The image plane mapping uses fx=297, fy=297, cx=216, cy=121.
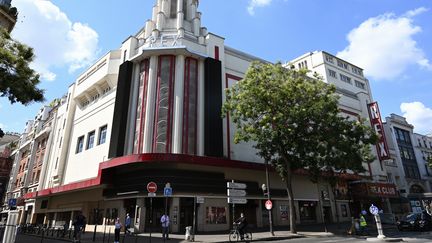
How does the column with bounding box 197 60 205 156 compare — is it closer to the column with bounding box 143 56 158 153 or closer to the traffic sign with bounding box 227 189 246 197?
the column with bounding box 143 56 158 153

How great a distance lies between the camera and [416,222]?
24688mm

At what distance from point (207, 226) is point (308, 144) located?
35.4 feet

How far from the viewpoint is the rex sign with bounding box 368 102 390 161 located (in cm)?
4288

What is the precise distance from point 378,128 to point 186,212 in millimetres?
33135

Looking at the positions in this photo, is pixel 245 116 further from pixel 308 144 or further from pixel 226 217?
pixel 226 217

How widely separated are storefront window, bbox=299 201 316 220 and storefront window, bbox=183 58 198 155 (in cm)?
1448

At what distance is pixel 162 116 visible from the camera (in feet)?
90.3

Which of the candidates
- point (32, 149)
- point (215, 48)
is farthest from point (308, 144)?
point (32, 149)

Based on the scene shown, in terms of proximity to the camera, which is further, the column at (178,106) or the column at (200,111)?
the column at (200,111)

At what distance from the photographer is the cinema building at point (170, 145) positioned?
989 inches

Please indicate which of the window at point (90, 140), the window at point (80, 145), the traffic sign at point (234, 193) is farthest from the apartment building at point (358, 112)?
the window at point (80, 145)

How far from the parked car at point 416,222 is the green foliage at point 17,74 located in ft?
94.3

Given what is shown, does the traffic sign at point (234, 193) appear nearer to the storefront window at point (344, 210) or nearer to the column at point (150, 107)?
the column at point (150, 107)

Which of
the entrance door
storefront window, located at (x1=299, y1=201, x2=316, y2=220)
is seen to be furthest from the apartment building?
the entrance door
